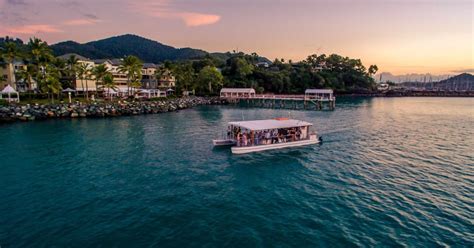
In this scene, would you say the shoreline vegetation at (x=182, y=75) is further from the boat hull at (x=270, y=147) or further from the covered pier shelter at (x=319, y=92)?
the boat hull at (x=270, y=147)

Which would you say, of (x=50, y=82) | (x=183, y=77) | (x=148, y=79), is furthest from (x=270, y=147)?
(x=148, y=79)

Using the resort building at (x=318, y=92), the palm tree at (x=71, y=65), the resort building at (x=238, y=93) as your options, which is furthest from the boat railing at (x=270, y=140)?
the resort building at (x=238, y=93)

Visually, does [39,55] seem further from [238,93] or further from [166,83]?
[238,93]

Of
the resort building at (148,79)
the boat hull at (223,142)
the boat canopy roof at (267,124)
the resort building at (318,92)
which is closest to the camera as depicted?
the boat canopy roof at (267,124)

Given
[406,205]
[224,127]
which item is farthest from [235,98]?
[406,205]

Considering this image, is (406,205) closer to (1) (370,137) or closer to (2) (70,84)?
(1) (370,137)

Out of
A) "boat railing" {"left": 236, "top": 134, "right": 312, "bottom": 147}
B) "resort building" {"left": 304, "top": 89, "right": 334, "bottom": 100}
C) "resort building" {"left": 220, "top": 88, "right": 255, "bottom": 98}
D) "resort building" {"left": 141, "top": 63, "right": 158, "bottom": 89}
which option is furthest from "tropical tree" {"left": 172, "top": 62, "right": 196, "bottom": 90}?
"boat railing" {"left": 236, "top": 134, "right": 312, "bottom": 147}
